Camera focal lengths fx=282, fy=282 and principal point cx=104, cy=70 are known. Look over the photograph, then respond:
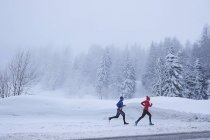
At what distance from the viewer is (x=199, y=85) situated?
47.4 meters

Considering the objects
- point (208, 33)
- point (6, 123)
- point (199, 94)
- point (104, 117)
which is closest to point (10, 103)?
point (6, 123)

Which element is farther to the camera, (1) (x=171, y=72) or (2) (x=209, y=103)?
(1) (x=171, y=72)

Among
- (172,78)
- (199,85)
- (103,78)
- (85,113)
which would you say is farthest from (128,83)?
(85,113)

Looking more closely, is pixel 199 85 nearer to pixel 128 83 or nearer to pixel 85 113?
pixel 128 83

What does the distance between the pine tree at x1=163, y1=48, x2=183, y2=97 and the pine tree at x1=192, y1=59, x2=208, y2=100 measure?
5.05m

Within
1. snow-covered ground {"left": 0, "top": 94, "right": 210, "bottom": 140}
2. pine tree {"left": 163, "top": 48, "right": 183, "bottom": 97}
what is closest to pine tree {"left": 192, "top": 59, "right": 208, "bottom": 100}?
pine tree {"left": 163, "top": 48, "right": 183, "bottom": 97}

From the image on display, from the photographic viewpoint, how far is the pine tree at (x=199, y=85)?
46625 millimetres

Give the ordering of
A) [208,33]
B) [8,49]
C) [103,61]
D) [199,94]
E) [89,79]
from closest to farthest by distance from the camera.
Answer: [199,94] < [103,61] < [208,33] < [89,79] < [8,49]

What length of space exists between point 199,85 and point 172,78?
757 centimetres

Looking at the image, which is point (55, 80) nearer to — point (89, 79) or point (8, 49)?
point (89, 79)

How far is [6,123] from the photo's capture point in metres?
17.5

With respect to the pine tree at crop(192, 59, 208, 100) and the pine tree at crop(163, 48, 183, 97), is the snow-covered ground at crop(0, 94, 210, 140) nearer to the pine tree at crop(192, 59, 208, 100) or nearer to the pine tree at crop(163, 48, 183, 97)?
the pine tree at crop(163, 48, 183, 97)

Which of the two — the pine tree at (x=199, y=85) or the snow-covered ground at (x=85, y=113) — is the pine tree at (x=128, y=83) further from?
the snow-covered ground at (x=85, y=113)

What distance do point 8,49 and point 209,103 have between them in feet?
566
